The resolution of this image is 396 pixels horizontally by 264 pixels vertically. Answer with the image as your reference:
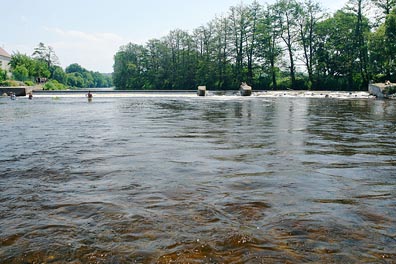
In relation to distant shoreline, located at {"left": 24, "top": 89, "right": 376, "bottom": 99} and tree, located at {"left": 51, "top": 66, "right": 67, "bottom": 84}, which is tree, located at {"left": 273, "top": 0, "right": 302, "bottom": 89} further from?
tree, located at {"left": 51, "top": 66, "right": 67, "bottom": 84}

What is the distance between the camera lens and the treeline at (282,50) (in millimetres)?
59500

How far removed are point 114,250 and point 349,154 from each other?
7593 millimetres

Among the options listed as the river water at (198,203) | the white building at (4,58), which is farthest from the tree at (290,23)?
the white building at (4,58)

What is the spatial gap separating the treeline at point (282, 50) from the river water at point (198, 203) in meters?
46.0

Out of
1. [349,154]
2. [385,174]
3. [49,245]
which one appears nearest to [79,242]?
[49,245]

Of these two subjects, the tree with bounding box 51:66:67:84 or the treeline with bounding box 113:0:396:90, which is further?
the tree with bounding box 51:66:67:84

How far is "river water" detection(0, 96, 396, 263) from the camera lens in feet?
12.5

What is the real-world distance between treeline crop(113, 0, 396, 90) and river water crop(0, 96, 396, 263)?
151ft

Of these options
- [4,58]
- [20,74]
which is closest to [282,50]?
[20,74]

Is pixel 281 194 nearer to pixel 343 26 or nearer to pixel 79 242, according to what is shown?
pixel 79 242

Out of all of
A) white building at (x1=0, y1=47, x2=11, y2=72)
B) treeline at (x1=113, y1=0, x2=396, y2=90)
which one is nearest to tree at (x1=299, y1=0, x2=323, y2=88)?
treeline at (x1=113, y1=0, x2=396, y2=90)

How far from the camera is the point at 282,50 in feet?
238

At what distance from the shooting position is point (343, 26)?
62.8m

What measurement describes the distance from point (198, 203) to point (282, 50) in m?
71.7
